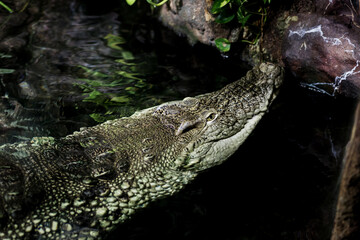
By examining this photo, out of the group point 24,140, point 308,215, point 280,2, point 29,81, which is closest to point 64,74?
point 29,81

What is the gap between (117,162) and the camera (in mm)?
2564

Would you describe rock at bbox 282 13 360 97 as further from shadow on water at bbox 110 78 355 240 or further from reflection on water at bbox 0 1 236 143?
reflection on water at bbox 0 1 236 143

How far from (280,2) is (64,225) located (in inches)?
127

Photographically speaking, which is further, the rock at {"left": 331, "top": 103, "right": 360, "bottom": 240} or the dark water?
the dark water

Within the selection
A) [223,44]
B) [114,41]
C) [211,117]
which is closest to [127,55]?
[114,41]

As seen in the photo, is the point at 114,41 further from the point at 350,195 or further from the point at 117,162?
the point at 350,195

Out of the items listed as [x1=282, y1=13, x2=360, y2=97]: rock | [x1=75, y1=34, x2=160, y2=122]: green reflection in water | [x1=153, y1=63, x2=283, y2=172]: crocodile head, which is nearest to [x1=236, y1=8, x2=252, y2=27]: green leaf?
[x1=282, y1=13, x2=360, y2=97]: rock

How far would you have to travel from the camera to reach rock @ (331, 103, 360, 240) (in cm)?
146

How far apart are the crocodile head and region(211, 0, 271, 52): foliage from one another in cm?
108

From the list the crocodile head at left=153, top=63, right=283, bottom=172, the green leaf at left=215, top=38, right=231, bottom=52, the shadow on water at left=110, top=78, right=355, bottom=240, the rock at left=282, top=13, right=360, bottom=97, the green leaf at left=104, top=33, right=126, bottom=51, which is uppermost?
the rock at left=282, top=13, right=360, bottom=97

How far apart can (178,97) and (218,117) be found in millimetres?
1078

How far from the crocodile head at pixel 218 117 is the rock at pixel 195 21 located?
147cm

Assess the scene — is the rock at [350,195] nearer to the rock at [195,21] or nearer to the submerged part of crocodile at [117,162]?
the submerged part of crocodile at [117,162]

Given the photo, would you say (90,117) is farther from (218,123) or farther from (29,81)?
(218,123)
